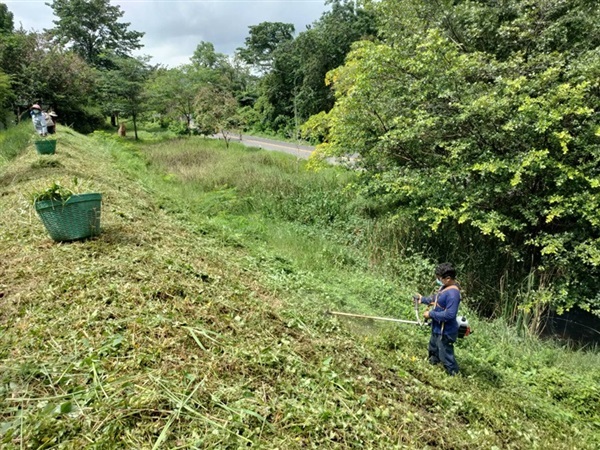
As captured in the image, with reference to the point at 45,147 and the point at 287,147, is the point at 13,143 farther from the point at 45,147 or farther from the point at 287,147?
the point at 287,147

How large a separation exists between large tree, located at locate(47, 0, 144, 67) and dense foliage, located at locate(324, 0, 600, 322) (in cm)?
3438

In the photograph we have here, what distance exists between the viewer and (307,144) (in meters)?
24.6

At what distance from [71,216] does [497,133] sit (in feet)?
19.2

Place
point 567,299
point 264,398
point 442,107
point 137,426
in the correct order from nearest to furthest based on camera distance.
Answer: point 137,426, point 264,398, point 567,299, point 442,107

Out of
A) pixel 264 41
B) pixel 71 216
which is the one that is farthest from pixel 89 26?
pixel 71 216

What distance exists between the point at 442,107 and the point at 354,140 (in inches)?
Answer: 82.8

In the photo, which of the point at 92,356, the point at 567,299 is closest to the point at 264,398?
the point at 92,356

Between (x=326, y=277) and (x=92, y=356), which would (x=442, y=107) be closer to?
(x=326, y=277)

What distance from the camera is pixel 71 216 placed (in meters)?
3.43

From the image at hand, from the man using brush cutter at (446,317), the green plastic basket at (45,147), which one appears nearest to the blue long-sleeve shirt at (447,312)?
the man using brush cutter at (446,317)

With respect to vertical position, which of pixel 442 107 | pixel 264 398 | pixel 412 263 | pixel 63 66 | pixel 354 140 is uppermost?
pixel 63 66

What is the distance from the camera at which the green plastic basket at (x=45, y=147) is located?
7266mm

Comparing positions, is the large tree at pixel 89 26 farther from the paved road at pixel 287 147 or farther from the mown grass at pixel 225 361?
the mown grass at pixel 225 361

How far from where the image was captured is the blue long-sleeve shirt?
333 centimetres
